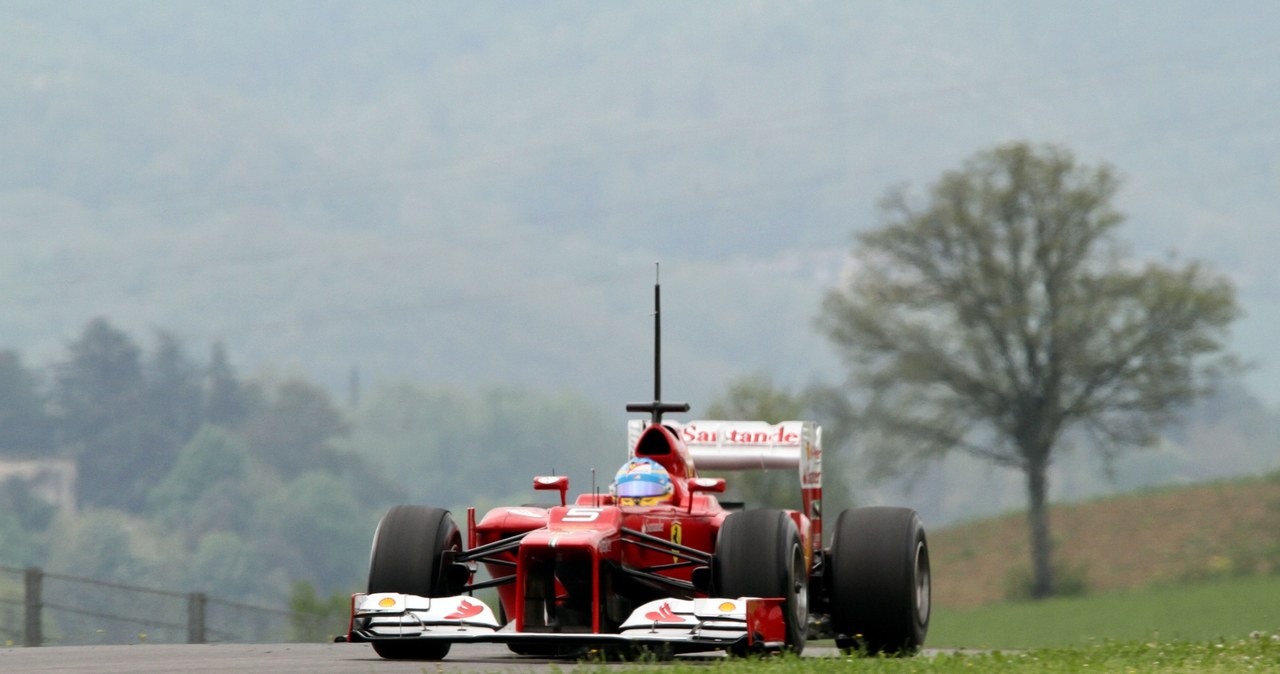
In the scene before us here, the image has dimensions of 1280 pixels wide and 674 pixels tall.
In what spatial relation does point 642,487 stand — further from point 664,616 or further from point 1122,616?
point 1122,616

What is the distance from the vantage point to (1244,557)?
6128 centimetres

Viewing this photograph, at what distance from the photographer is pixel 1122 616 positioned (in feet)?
176

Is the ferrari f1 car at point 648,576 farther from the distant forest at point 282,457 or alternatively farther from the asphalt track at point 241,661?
the distant forest at point 282,457

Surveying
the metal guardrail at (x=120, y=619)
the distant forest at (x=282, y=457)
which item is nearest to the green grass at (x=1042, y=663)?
the metal guardrail at (x=120, y=619)

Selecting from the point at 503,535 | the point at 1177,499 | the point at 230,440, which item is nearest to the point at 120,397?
the point at 230,440

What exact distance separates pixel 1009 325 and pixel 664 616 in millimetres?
49265

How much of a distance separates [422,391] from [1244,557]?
11941cm

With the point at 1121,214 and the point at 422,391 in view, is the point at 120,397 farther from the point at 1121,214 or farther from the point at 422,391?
the point at 1121,214

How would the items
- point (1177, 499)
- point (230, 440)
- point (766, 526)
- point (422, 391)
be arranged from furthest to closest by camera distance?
point (422, 391) < point (230, 440) < point (1177, 499) < point (766, 526)

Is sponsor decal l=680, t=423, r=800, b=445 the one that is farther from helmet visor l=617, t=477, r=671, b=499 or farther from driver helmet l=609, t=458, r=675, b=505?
helmet visor l=617, t=477, r=671, b=499

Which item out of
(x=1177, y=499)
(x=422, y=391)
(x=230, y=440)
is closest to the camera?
(x=1177, y=499)

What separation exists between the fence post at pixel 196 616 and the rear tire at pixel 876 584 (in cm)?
984

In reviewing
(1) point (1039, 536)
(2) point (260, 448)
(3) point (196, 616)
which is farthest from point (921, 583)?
(2) point (260, 448)

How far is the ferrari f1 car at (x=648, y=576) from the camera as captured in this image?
15.3 metres
